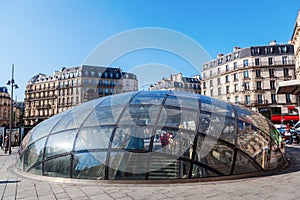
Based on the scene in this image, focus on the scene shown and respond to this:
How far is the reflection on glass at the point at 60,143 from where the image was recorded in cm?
760

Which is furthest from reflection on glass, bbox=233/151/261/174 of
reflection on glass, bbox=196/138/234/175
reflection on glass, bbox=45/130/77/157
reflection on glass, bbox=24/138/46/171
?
reflection on glass, bbox=24/138/46/171

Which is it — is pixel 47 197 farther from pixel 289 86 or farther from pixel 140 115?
pixel 289 86

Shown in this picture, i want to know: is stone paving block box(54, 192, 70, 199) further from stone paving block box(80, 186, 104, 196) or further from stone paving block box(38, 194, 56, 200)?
stone paving block box(80, 186, 104, 196)


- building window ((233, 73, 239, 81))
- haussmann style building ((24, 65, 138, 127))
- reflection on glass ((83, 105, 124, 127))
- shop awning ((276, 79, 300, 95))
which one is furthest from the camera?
haussmann style building ((24, 65, 138, 127))

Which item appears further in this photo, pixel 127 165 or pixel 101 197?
pixel 127 165

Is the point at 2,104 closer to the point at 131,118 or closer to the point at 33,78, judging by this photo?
the point at 33,78

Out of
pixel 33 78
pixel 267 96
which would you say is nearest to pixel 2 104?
pixel 33 78

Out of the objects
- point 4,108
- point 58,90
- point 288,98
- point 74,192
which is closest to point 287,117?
point 288,98

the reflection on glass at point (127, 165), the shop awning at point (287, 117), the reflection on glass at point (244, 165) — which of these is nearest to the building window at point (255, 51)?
the shop awning at point (287, 117)

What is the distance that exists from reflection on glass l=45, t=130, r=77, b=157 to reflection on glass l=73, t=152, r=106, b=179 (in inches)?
24.6

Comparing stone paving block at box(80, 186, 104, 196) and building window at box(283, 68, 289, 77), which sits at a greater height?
building window at box(283, 68, 289, 77)

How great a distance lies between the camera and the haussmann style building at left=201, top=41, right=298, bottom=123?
42938 millimetres

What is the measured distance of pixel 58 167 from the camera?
24.2 feet

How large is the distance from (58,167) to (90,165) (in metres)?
1.24
